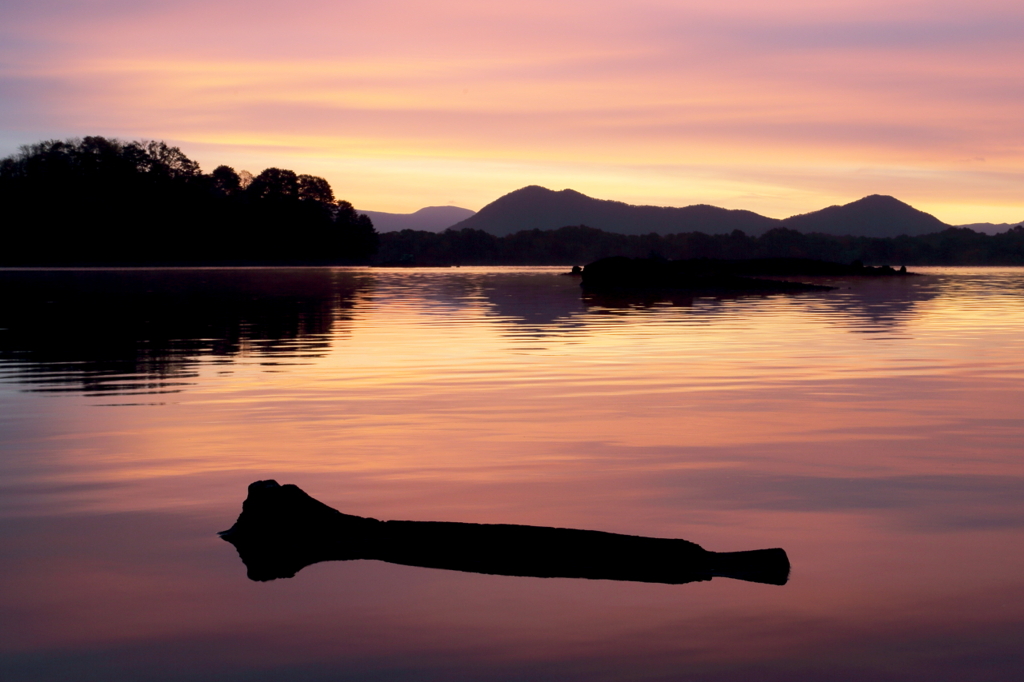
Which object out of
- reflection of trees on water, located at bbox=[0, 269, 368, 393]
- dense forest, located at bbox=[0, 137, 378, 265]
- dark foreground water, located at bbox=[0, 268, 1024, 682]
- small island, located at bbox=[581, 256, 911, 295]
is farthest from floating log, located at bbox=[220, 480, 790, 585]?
dense forest, located at bbox=[0, 137, 378, 265]

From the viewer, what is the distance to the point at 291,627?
24.0 feet

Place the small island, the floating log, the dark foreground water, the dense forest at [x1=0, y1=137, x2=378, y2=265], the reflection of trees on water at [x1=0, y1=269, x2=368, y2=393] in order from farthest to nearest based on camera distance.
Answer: the dense forest at [x1=0, y1=137, x2=378, y2=265] → the small island → the reflection of trees on water at [x1=0, y1=269, x2=368, y2=393] → the floating log → the dark foreground water

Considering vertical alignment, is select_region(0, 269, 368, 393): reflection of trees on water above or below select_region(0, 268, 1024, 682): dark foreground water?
below

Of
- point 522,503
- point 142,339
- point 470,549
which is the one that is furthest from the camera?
point 142,339

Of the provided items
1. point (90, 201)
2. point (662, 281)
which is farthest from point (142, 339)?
point (90, 201)

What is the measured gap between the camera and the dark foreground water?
22.5 ft

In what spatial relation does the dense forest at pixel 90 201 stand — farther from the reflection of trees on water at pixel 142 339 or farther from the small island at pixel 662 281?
the reflection of trees on water at pixel 142 339

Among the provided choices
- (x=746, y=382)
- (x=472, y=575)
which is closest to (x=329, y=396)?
(x=746, y=382)

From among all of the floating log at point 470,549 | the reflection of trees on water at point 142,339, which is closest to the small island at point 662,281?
the reflection of trees on water at point 142,339

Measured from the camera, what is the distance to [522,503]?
10.8 meters

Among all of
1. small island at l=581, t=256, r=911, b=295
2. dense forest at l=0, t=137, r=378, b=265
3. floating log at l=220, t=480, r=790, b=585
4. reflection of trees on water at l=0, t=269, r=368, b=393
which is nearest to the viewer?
floating log at l=220, t=480, r=790, b=585

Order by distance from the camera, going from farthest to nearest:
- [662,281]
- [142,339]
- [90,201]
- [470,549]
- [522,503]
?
[90,201]
[662,281]
[142,339]
[522,503]
[470,549]

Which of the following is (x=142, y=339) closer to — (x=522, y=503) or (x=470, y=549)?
(x=522, y=503)

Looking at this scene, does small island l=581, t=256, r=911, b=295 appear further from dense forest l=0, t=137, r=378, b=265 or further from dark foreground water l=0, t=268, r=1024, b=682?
dense forest l=0, t=137, r=378, b=265
